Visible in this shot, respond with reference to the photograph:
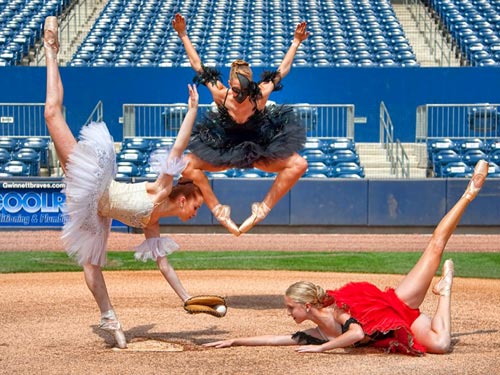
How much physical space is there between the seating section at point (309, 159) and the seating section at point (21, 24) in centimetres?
575

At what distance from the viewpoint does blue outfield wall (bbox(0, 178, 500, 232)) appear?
18.7 metres

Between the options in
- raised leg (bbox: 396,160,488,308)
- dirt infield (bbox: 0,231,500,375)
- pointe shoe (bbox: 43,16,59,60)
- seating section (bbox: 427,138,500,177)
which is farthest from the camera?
seating section (bbox: 427,138,500,177)

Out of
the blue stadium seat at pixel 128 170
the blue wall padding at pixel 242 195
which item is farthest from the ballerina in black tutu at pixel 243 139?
the blue stadium seat at pixel 128 170

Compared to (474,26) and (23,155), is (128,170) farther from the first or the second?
(474,26)

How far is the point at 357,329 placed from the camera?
268 inches

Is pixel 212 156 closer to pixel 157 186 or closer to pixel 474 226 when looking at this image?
pixel 157 186

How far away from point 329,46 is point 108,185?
18.4 meters

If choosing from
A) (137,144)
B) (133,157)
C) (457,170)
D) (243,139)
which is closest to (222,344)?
(243,139)

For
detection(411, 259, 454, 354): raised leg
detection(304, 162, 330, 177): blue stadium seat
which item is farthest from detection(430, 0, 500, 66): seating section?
detection(411, 259, 454, 354): raised leg

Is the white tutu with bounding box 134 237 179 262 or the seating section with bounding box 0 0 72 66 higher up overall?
the seating section with bounding box 0 0 72 66

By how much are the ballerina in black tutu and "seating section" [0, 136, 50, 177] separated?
421 inches

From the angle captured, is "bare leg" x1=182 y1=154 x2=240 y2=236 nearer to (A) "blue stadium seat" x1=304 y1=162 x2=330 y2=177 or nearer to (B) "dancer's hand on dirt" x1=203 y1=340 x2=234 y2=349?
(B) "dancer's hand on dirt" x1=203 y1=340 x2=234 y2=349

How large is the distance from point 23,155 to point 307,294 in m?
14.3

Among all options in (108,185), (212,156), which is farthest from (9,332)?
(212,156)
